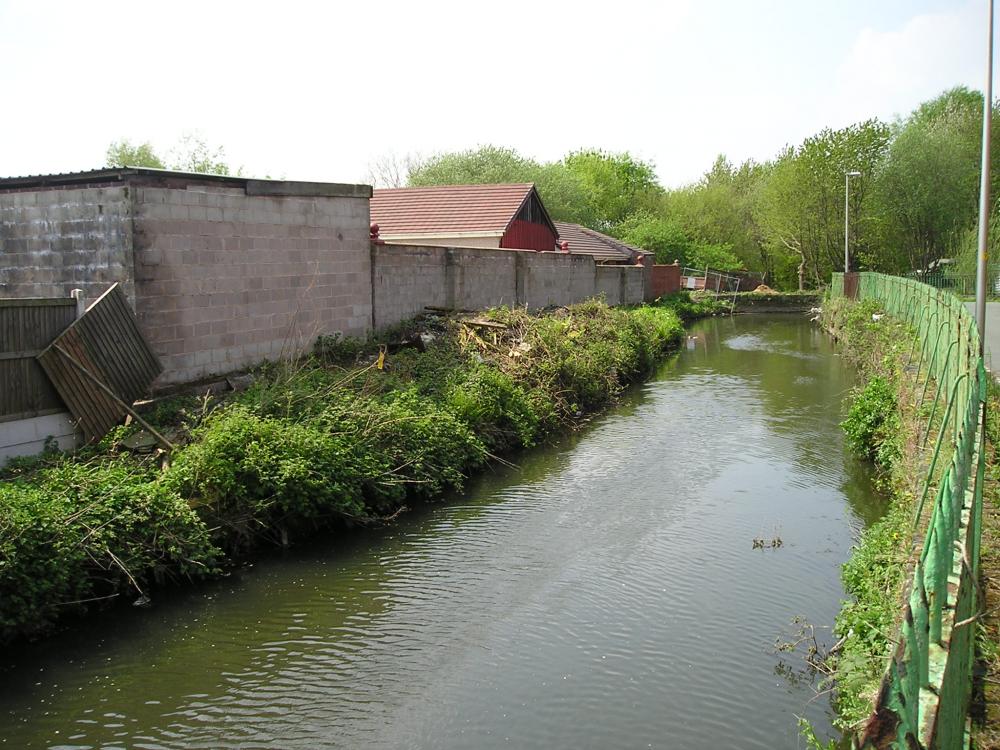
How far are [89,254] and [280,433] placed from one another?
3.97 meters

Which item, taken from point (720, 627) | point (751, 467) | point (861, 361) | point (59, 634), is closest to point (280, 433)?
point (59, 634)

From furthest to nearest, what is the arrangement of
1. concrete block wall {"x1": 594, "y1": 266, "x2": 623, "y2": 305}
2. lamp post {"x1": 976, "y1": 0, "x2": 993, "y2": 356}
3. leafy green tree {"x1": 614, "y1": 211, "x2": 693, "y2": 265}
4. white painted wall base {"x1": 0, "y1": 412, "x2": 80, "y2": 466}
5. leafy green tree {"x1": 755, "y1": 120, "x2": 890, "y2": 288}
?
leafy green tree {"x1": 614, "y1": 211, "x2": 693, "y2": 265} < leafy green tree {"x1": 755, "y1": 120, "x2": 890, "y2": 288} < concrete block wall {"x1": 594, "y1": 266, "x2": 623, "y2": 305} < lamp post {"x1": 976, "y1": 0, "x2": 993, "y2": 356} < white painted wall base {"x1": 0, "y1": 412, "x2": 80, "y2": 466}

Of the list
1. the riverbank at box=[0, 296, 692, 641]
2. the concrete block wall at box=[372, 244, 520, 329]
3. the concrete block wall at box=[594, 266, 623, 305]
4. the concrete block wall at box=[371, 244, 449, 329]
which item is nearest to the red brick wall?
the concrete block wall at box=[594, 266, 623, 305]

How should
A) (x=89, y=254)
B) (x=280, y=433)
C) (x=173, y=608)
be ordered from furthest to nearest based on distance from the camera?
(x=89, y=254) < (x=280, y=433) < (x=173, y=608)

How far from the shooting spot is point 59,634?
7.78 meters

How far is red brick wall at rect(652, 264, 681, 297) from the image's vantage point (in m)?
43.9

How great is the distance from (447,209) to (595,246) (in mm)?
12908

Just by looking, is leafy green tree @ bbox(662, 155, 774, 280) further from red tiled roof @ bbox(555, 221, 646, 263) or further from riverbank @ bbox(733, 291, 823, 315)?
red tiled roof @ bbox(555, 221, 646, 263)

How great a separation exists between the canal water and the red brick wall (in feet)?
103

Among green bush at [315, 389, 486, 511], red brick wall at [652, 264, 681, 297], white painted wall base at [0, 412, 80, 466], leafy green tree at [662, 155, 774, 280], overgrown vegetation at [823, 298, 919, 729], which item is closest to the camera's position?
overgrown vegetation at [823, 298, 919, 729]

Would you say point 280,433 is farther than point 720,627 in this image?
Yes

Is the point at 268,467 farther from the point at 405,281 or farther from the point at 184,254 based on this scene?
the point at 405,281

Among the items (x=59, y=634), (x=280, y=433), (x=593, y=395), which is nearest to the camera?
(x=59, y=634)

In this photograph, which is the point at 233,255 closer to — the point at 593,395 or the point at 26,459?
the point at 26,459
